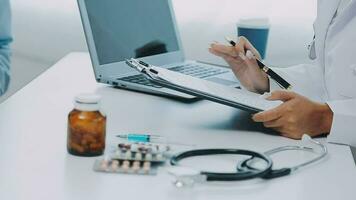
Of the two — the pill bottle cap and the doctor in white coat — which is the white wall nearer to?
the doctor in white coat

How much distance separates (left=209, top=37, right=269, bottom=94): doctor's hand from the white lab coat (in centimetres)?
9

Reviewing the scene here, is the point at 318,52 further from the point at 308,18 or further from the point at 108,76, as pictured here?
the point at 308,18

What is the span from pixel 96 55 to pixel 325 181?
68cm

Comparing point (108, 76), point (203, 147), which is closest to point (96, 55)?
point (108, 76)

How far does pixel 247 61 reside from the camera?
52.9 inches

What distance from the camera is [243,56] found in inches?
52.6

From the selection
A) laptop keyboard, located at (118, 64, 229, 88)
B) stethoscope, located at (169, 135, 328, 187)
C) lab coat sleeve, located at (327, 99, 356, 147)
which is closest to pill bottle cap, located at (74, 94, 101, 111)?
stethoscope, located at (169, 135, 328, 187)

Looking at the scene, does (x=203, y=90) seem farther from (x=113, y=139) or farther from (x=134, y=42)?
(x=134, y=42)

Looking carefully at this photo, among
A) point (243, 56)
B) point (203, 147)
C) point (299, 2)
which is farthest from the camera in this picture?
point (299, 2)

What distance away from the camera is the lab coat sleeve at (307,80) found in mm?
1383

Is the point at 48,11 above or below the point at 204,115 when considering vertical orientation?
above

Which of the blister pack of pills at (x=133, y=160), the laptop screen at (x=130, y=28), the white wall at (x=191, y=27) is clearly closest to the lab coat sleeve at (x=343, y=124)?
the blister pack of pills at (x=133, y=160)

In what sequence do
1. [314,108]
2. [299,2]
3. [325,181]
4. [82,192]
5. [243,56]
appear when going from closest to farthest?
[82,192] < [325,181] < [314,108] < [243,56] < [299,2]

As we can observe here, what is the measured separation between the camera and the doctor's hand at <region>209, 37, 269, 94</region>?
1.34 metres
